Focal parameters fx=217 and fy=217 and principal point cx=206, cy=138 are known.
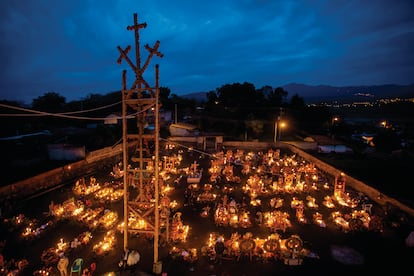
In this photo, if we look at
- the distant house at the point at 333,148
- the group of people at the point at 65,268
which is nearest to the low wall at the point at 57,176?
the group of people at the point at 65,268

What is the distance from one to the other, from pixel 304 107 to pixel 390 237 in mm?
48728

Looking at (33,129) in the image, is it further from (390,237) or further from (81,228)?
(390,237)

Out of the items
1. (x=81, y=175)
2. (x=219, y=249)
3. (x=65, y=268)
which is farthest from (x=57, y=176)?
(x=219, y=249)

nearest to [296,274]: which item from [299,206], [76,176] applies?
[299,206]

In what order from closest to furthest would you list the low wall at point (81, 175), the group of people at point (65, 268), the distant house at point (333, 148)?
the group of people at point (65, 268) < the low wall at point (81, 175) < the distant house at point (333, 148)

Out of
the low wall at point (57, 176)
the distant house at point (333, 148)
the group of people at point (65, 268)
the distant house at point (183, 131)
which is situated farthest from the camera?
the distant house at point (183, 131)

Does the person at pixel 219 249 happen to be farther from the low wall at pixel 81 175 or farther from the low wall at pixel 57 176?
the low wall at pixel 57 176

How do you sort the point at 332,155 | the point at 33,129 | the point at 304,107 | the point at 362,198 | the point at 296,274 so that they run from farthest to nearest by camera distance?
the point at 304,107 → the point at 33,129 → the point at 332,155 → the point at 362,198 → the point at 296,274

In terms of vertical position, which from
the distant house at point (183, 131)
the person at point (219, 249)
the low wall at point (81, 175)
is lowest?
the person at point (219, 249)

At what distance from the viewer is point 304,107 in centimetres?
5512

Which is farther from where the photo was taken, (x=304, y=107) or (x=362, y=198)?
(x=304, y=107)

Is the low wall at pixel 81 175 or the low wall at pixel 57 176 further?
the low wall at pixel 57 176

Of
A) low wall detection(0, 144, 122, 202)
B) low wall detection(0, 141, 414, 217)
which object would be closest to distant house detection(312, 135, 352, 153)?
low wall detection(0, 141, 414, 217)

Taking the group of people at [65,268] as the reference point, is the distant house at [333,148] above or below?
above
